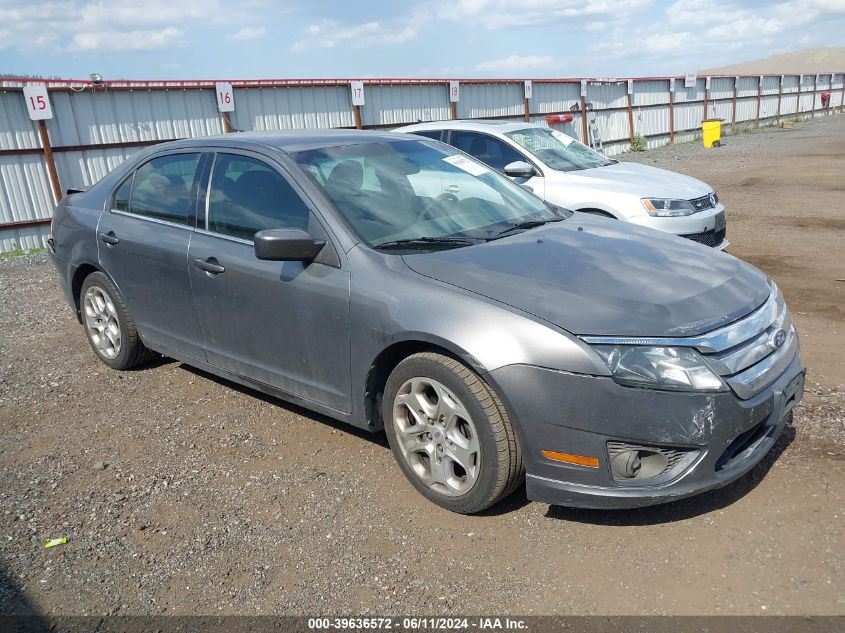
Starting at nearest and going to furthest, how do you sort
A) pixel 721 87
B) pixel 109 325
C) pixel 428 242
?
1. pixel 428 242
2. pixel 109 325
3. pixel 721 87

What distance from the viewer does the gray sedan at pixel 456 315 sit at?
2.91 meters

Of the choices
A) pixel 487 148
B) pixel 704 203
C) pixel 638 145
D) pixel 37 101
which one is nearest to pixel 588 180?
pixel 704 203

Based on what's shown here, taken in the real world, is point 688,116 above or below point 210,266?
below

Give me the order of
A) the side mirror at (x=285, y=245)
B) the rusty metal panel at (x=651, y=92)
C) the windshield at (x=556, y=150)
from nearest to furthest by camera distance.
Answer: the side mirror at (x=285, y=245), the windshield at (x=556, y=150), the rusty metal panel at (x=651, y=92)

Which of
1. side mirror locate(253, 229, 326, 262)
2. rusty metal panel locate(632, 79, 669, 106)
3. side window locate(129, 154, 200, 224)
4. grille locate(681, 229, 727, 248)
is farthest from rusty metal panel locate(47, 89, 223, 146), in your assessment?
rusty metal panel locate(632, 79, 669, 106)

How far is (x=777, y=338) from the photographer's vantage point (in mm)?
3299

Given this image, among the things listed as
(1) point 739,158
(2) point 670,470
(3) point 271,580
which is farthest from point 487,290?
(1) point 739,158

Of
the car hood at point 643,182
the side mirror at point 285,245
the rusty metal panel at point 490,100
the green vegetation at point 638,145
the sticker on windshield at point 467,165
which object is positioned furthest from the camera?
the green vegetation at point 638,145

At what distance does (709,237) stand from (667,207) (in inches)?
23.7

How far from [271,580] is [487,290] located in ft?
5.04

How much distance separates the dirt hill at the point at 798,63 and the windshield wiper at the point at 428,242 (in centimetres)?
14137

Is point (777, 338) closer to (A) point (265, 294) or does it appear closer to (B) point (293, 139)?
(A) point (265, 294)

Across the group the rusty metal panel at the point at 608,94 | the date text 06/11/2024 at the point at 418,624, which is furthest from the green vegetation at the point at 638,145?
the date text 06/11/2024 at the point at 418,624

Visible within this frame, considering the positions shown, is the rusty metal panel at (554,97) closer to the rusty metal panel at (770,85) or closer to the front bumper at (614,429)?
the rusty metal panel at (770,85)
